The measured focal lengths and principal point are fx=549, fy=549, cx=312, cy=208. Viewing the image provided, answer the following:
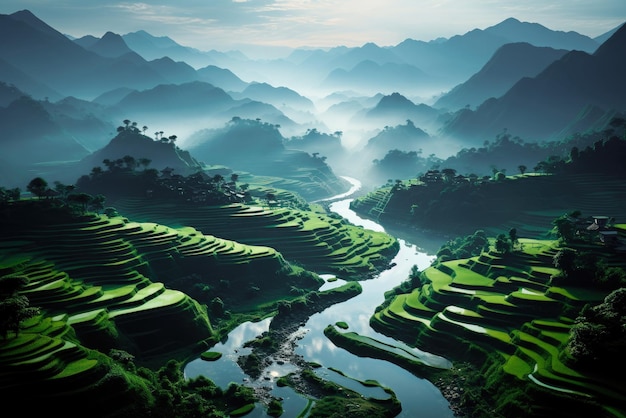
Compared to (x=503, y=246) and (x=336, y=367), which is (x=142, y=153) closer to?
(x=503, y=246)

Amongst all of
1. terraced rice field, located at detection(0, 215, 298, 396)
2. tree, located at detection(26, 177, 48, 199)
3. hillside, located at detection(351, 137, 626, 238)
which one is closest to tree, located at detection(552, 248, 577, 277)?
terraced rice field, located at detection(0, 215, 298, 396)

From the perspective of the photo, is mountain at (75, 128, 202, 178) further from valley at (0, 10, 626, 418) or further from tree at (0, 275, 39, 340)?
tree at (0, 275, 39, 340)

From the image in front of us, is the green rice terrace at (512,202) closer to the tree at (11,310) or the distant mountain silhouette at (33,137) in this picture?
the tree at (11,310)

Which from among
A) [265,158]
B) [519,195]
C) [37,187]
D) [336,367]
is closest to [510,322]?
[336,367]

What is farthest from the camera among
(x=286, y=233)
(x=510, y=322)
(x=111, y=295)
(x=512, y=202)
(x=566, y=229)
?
(x=512, y=202)

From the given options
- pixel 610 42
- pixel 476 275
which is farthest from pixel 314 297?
pixel 610 42

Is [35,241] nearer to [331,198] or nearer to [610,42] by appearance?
[331,198]
